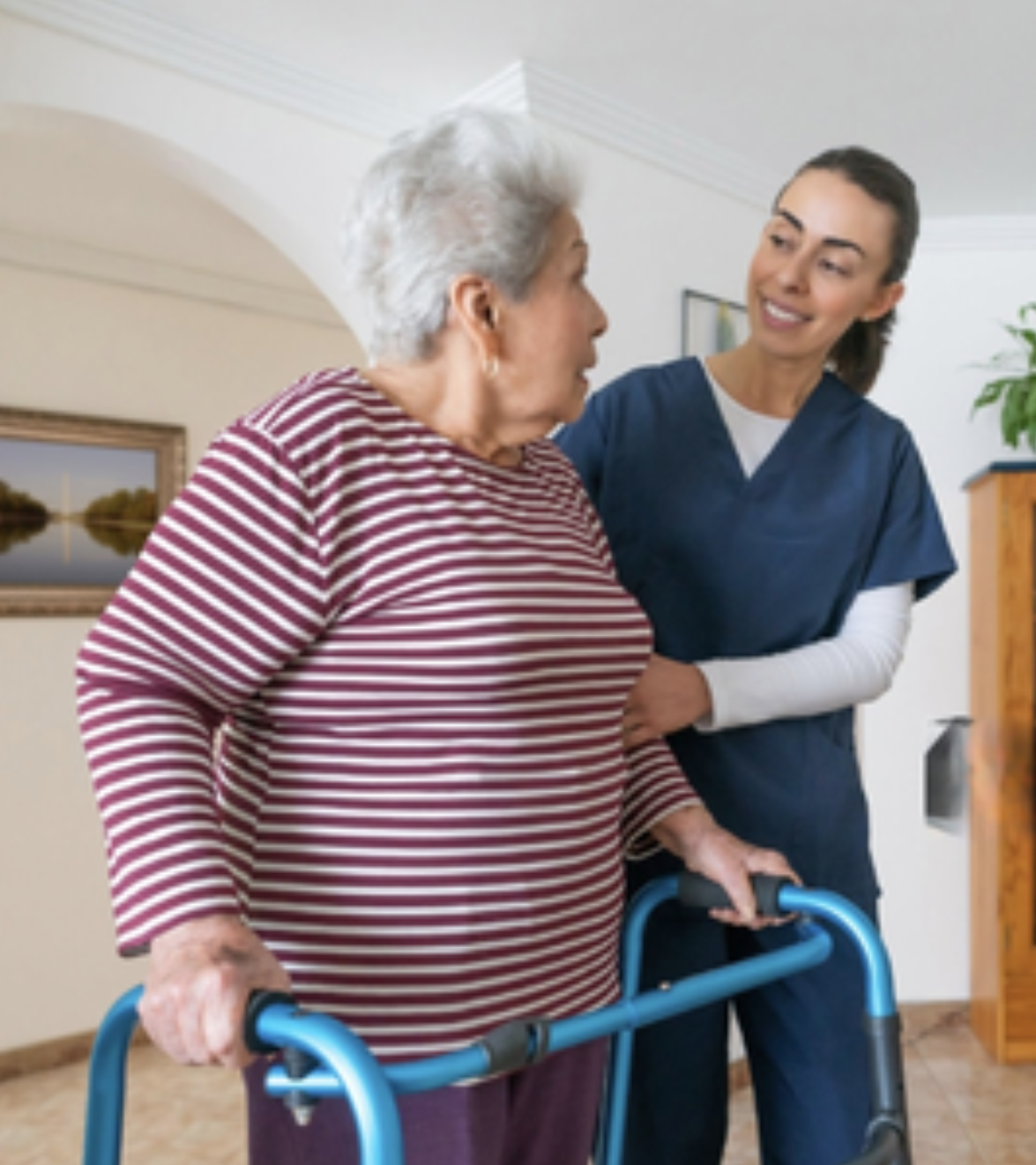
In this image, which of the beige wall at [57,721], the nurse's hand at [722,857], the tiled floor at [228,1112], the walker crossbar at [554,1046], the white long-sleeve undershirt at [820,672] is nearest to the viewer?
the walker crossbar at [554,1046]

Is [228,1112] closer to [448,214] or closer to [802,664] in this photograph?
[802,664]

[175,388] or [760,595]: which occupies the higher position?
[175,388]

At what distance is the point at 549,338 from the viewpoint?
3.34ft

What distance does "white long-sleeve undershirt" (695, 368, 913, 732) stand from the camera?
1274mm

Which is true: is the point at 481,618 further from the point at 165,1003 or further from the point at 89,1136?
the point at 89,1136

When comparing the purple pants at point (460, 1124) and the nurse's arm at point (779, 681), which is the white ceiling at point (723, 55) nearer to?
the nurse's arm at point (779, 681)

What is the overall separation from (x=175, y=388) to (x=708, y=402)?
10.8 feet

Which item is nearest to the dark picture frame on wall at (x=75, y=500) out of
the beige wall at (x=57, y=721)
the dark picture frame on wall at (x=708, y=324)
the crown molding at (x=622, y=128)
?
the beige wall at (x=57, y=721)

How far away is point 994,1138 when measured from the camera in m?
3.12

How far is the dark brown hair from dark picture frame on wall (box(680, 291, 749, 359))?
1.67 meters

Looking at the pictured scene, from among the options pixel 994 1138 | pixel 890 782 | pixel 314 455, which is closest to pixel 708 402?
pixel 314 455

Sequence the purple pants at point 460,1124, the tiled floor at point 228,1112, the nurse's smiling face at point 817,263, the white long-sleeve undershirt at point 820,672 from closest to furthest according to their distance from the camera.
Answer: the purple pants at point 460,1124, the white long-sleeve undershirt at point 820,672, the nurse's smiling face at point 817,263, the tiled floor at point 228,1112

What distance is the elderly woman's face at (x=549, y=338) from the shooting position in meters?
1.01

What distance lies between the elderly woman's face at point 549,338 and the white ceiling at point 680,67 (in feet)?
5.59
